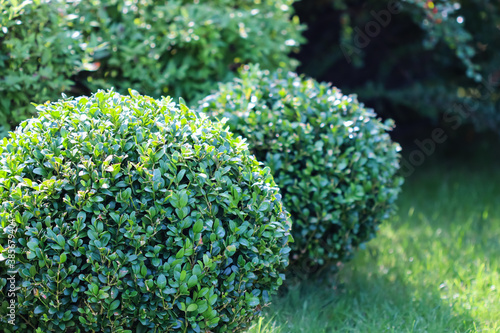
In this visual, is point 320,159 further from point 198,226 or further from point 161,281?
point 161,281

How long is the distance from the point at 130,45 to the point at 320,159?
64.4 inches

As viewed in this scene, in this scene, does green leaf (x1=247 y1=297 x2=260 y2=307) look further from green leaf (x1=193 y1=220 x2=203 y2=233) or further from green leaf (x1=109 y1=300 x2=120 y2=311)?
green leaf (x1=109 y1=300 x2=120 y2=311)

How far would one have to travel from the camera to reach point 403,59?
564cm

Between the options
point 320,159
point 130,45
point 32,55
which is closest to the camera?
point 320,159

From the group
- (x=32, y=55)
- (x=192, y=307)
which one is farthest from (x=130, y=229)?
(x=32, y=55)

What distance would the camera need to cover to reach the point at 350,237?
3035mm

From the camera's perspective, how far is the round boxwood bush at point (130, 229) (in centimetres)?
200

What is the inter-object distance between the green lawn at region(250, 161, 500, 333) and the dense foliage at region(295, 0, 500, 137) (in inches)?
40.2

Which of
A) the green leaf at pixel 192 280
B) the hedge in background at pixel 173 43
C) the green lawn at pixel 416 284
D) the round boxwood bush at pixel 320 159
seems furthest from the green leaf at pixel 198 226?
the hedge in background at pixel 173 43

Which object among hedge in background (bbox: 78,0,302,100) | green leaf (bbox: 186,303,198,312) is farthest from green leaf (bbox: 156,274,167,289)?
hedge in background (bbox: 78,0,302,100)

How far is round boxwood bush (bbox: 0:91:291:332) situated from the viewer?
200 centimetres

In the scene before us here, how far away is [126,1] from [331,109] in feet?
5.59

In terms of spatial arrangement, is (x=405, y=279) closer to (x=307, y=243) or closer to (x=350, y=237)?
(x=350, y=237)

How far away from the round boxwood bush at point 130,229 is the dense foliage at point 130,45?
3.11 feet
